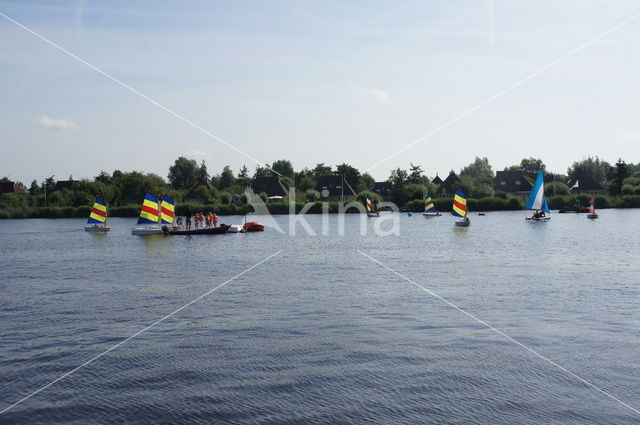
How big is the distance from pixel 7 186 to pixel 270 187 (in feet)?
258

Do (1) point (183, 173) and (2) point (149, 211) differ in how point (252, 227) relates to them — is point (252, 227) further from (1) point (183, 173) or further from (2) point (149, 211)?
(1) point (183, 173)

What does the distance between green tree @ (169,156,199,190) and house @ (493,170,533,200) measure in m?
95.8

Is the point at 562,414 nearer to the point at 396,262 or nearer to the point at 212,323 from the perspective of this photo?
the point at 212,323

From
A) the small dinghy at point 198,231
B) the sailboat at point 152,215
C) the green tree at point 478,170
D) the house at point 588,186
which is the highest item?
the green tree at point 478,170

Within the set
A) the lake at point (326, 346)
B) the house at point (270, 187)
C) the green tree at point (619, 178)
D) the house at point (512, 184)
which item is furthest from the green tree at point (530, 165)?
the lake at point (326, 346)

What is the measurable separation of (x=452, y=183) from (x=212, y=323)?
466 feet

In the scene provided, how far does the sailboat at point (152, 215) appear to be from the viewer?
6094cm

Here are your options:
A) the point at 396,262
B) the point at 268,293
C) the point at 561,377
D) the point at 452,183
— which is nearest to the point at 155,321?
the point at 268,293

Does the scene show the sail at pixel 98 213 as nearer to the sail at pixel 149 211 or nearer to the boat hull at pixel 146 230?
the sail at pixel 149 211

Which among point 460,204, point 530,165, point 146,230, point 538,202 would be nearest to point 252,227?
point 146,230

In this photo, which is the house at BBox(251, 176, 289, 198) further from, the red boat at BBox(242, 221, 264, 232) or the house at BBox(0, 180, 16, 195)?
the red boat at BBox(242, 221, 264, 232)

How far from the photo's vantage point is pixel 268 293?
22.2 metres

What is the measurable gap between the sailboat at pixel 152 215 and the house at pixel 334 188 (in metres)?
88.4

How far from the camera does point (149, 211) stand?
63062 mm
